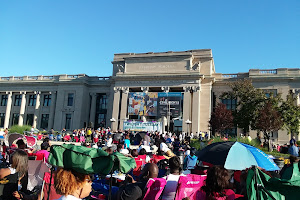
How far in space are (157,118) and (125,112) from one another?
A: 5.25 meters

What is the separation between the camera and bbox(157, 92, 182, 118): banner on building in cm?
3556

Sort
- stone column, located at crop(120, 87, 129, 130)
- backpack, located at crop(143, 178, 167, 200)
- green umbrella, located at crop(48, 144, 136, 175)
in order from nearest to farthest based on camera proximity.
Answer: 1. green umbrella, located at crop(48, 144, 136, 175)
2. backpack, located at crop(143, 178, 167, 200)
3. stone column, located at crop(120, 87, 129, 130)

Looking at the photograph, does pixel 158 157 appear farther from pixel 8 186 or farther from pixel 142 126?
pixel 142 126

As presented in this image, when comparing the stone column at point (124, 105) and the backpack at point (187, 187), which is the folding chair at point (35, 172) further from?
the stone column at point (124, 105)

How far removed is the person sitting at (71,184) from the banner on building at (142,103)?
3311 cm

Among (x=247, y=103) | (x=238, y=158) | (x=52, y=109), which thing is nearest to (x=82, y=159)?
(x=238, y=158)

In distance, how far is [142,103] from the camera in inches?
1478

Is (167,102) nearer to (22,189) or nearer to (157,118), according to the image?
(157,118)

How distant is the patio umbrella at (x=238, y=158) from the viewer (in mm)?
5129

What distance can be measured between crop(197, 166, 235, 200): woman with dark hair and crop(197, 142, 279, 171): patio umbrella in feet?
4.29

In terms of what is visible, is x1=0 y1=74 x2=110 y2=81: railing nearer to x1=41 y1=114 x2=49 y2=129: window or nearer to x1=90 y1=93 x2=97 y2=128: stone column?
x1=90 y1=93 x2=97 y2=128: stone column

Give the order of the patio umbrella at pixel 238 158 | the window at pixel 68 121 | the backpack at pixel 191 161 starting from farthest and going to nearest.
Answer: the window at pixel 68 121, the backpack at pixel 191 161, the patio umbrella at pixel 238 158

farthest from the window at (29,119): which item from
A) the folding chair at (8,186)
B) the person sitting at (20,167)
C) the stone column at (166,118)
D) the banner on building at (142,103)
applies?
the folding chair at (8,186)

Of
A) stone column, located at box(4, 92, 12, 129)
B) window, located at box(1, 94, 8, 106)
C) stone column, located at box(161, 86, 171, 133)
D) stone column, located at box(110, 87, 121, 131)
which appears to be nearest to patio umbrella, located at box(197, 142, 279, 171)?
stone column, located at box(161, 86, 171, 133)
